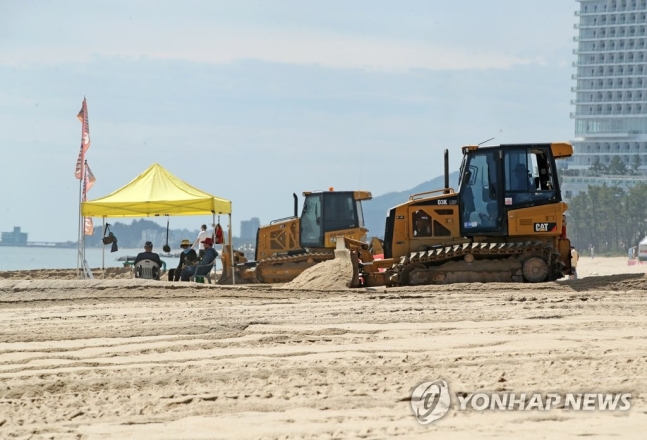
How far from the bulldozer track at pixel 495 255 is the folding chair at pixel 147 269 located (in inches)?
237

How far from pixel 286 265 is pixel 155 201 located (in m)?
3.52

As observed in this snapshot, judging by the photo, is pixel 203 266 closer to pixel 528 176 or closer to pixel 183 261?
pixel 183 261

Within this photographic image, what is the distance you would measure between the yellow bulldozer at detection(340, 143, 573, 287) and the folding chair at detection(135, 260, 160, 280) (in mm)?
5721

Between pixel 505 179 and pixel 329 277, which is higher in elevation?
pixel 505 179

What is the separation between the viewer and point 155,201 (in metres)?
21.9

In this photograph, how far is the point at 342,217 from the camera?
24.4 metres

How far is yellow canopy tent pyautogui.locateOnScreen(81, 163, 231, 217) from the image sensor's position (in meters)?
22.0

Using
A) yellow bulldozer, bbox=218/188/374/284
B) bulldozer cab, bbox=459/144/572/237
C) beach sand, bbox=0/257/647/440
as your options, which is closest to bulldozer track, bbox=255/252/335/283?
yellow bulldozer, bbox=218/188/374/284

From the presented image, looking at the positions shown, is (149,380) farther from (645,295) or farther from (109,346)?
(645,295)

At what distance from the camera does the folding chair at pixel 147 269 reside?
22016 millimetres

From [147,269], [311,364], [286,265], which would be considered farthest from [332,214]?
[311,364]

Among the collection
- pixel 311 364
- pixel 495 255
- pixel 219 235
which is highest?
pixel 219 235

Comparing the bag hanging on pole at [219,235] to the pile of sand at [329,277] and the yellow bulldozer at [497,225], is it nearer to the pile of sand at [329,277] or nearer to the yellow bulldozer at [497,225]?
the pile of sand at [329,277]

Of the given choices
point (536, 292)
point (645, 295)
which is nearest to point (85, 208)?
point (536, 292)
